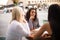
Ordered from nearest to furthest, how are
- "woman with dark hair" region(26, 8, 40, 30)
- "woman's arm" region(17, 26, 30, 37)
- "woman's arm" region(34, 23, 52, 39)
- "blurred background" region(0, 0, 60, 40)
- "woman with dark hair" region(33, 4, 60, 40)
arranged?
"woman with dark hair" region(33, 4, 60, 40) < "woman's arm" region(34, 23, 52, 39) < "woman's arm" region(17, 26, 30, 37) < "woman with dark hair" region(26, 8, 40, 30) < "blurred background" region(0, 0, 60, 40)

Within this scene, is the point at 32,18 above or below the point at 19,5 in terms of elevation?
below

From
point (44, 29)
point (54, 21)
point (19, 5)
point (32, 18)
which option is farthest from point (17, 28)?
point (19, 5)

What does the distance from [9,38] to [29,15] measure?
3.77 ft

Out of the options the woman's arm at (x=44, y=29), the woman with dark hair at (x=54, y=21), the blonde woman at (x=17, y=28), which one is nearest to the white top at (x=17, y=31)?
the blonde woman at (x=17, y=28)

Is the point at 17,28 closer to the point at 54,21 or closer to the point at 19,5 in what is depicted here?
the point at 54,21

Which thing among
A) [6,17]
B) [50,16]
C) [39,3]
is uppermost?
[39,3]

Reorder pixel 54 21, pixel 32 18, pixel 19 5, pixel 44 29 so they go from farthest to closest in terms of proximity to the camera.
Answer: pixel 19 5 < pixel 32 18 < pixel 44 29 < pixel 54 21

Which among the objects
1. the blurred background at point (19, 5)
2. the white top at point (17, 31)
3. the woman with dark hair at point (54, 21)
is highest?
the blurred background at point (19, 5)

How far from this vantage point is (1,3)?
14.4ft

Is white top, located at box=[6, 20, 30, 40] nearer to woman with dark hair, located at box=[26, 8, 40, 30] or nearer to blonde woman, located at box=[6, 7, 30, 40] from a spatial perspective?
blonde woman, located at box=[6, 7, 30, 40]

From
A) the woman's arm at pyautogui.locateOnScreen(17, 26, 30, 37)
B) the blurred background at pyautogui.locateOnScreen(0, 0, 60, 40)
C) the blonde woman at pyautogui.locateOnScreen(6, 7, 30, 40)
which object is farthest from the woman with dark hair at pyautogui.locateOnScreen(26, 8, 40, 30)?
the woman's arm at pyautogui.locateOnScreen(17, 26, 30, 37)

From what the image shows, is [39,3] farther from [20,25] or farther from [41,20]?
[20,25]

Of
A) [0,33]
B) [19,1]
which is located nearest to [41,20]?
[19,1]

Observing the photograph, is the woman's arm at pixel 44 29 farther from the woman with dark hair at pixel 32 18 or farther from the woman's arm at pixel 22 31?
the woman with dark hair at pixel 32 18
